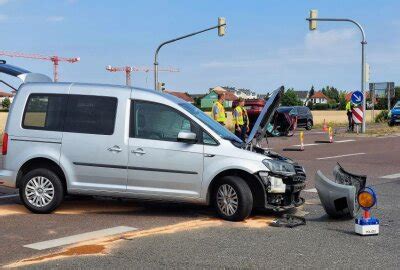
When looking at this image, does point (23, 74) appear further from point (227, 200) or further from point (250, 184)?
point (250, 184)

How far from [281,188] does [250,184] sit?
43cm

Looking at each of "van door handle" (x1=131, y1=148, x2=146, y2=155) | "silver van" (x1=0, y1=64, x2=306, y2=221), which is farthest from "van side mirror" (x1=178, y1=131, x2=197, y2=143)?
"van door handle" (x1=131, y1=148, x2=146, y2=155)

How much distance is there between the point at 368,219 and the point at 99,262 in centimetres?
326

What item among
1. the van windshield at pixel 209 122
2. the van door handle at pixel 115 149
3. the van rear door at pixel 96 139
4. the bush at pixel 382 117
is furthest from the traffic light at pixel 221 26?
the bush at pixel 382 117

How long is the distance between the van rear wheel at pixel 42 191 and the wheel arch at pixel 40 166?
0.08 metres

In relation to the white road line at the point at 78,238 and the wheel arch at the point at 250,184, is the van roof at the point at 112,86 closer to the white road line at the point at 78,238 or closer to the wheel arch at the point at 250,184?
the wheel arch at the point at 250,184

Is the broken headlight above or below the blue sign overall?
below

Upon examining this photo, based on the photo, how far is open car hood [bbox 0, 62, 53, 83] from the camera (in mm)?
9250

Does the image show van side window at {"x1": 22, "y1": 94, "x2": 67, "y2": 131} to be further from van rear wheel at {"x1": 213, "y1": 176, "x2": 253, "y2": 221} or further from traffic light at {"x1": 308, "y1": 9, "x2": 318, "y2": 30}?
traffic light at {"x1": 308, "y1": 9, "x2": 318, "y2": 30}

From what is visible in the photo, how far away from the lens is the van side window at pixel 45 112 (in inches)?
329

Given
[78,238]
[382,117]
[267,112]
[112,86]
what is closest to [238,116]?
[267,112]

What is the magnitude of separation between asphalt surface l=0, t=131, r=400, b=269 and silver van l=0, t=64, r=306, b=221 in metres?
0.36

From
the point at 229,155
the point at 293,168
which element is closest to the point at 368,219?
the point at 293,168

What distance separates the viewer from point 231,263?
5625mm
